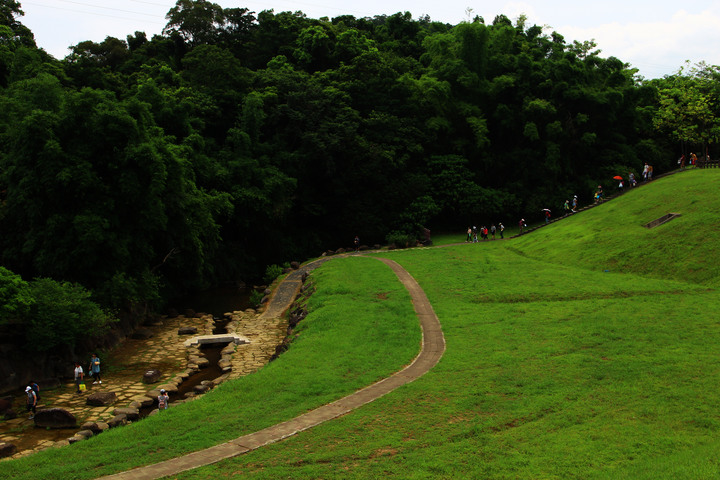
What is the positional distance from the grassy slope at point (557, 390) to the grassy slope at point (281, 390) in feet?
5.26

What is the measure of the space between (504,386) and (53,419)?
15.3m

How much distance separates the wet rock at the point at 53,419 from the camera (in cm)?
1848

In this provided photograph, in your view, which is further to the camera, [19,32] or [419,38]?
[419,38]

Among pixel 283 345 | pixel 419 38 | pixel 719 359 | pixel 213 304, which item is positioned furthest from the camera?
pixel 419 38

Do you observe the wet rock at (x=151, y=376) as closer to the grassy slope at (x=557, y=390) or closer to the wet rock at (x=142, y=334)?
the wet rock at (x=142, y=334)

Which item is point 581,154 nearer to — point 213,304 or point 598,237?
point 598,237

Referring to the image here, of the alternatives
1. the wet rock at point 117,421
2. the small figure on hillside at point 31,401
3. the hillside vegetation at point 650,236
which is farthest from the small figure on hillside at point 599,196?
the small figure on hillside at point 31,401

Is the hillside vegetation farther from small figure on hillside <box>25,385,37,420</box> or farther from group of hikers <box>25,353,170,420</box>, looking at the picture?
small figure on hillside <box>25,385,37,420</box>

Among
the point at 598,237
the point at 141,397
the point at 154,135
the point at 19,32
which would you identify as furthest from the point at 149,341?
the point at 19,32

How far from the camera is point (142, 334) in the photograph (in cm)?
2934

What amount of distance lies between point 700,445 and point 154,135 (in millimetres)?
31733

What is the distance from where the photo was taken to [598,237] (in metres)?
35.2

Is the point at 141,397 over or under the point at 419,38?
under

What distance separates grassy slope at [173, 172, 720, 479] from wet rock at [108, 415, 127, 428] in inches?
321
